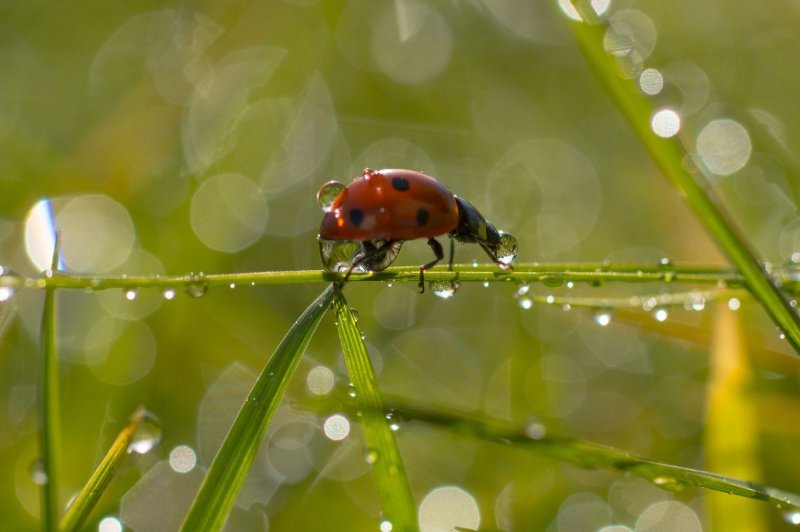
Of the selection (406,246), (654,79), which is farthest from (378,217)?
(654,79)

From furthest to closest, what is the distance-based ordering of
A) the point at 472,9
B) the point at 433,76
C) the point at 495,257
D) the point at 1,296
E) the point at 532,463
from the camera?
1. the point at 472,9
2. the point at 433,76
3. the point at 495,257
4. the point at 532,463
5. the point at 1,296

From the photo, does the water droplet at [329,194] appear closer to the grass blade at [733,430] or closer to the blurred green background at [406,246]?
the blurred green background at [406,246]

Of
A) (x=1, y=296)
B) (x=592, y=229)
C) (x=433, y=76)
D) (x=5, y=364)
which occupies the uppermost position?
(x=433, y=76)

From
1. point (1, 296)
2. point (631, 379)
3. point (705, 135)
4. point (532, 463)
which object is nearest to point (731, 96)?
point (705, 135)

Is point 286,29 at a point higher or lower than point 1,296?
higher

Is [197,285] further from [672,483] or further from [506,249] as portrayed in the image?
[506,249]

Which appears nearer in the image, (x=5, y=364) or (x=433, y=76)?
(x=5, y=364)

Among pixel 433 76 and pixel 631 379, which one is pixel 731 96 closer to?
pixel 433 76
